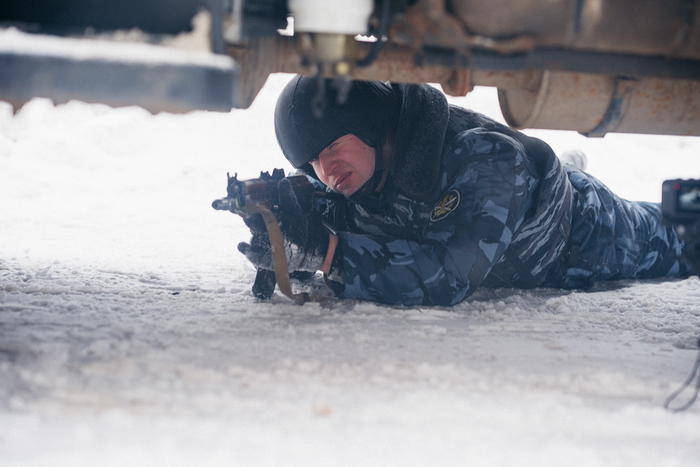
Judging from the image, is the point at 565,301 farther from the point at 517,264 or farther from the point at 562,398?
the point at 562,398

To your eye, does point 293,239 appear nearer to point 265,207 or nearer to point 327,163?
point 265,207

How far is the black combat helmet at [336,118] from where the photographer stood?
5.75 feet

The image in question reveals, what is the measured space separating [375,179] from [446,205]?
39cm

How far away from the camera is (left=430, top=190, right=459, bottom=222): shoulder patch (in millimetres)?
1574

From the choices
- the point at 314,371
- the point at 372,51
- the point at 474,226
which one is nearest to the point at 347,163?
the point at 474,226

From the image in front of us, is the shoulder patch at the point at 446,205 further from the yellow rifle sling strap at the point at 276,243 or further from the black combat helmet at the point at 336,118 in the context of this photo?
the yellow rifle sling strap at the point at 276,243

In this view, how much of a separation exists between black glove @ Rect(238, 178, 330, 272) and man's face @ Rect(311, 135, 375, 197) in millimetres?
298

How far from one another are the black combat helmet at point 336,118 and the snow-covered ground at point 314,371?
0.47m

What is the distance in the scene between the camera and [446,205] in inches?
62.4

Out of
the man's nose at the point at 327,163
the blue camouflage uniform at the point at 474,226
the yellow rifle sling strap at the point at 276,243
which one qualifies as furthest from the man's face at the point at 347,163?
the yellow rifle sling strap at the point at 276,243

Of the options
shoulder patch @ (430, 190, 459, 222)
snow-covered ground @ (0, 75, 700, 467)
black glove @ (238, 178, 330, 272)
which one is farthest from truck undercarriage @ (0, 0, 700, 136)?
black glove @ (238, 178, 330, 272)

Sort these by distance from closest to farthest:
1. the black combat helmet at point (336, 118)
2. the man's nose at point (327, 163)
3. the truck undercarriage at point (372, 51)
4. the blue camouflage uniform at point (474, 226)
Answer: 1. the truck undercarriage at point (372, 51)
2. the blue camouflage uniform at point (474, 226)
3. the black combat helmet at point (336, 118)
4. the man's nose at point (327, 163)

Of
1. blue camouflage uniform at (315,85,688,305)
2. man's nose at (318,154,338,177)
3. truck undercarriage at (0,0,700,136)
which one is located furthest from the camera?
man's nose at (318,154,338,177)

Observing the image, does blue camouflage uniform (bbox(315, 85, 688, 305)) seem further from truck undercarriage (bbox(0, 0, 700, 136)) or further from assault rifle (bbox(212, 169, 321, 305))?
truck undercarriage (bbox(0, 0, 700, 136))
